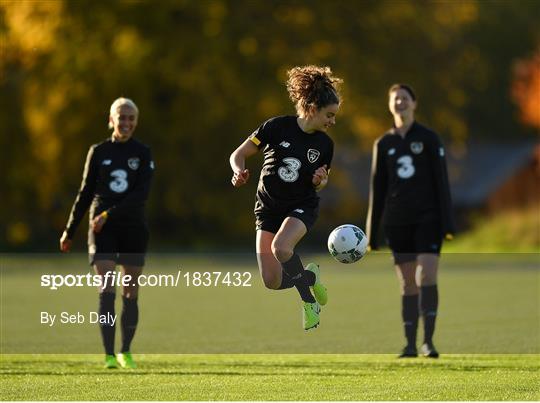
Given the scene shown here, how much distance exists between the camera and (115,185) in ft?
35.3

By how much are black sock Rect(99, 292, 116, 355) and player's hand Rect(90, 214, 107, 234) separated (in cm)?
58

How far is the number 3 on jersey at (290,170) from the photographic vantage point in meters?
9.55

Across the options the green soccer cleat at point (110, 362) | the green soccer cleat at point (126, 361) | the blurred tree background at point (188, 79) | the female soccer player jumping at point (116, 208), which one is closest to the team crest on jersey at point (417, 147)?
the female soccer player jumping at point (116, 208)

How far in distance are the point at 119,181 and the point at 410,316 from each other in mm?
3051

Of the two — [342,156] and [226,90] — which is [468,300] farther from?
[342,156]

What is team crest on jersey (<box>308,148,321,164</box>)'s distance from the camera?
9570 mm

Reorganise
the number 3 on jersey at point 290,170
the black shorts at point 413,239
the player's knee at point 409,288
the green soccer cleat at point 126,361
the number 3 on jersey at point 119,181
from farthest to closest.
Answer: the player's knee at point 409,288, the black shorts at point 413,239, the number 3 on jersey at point 119,181, the green soccer cleat at point 126,361, the number 3 on jersey at point 290,170

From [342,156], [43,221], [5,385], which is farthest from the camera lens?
[342,156]

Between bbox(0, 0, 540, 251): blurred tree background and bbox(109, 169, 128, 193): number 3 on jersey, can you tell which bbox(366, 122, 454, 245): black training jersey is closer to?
bbox(109, 169, 128, 193): number 3 on jersey

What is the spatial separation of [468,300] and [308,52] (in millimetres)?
17724

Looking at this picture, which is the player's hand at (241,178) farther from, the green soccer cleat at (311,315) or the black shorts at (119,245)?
the black shorts at (119,245)

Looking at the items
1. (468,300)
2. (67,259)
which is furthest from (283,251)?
(67,259)

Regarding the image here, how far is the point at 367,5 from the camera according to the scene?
35.8 m

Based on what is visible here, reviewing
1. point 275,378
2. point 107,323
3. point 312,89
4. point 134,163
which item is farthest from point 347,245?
point 107,323
